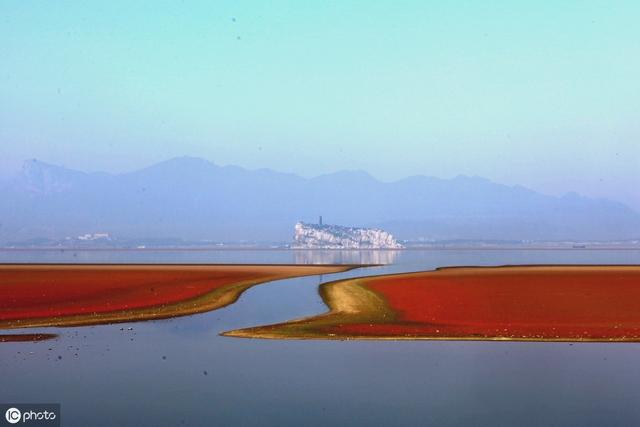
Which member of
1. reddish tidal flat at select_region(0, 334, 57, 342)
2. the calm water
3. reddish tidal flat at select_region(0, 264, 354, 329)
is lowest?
the calm water

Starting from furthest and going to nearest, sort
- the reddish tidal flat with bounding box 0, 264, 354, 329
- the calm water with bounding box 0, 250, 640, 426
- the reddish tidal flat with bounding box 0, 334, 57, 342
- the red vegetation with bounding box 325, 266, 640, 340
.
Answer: the reddish tidal flat with bounding box 0, 264, 354, 329, the red vegetation with bounding box 325, 266, 640, 340, the reddish tidal flat with bounding box 0, 334, 57, 342, the calm water with bounding box 0, 250, 640, 426

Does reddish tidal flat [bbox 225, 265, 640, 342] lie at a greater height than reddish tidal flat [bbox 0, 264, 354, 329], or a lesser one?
lesser

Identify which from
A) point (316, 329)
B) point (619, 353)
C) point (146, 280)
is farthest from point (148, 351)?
point (146, 280)

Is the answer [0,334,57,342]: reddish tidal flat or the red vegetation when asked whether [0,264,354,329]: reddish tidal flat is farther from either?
the red vegetation

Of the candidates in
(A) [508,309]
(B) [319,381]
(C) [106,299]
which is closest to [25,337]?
(B) [319,381]

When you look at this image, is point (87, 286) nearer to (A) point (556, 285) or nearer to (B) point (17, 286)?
(B) point (17, 286)

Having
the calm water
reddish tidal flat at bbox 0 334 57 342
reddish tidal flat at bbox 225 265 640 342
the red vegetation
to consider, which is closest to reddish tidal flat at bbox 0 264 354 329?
Answer: reddish tidal flat at bbox 0 334 57 342
